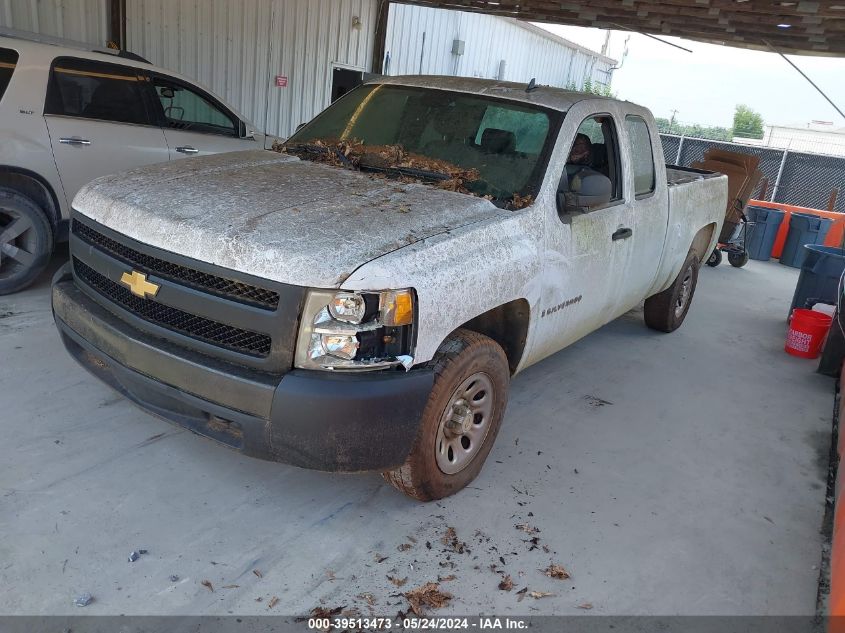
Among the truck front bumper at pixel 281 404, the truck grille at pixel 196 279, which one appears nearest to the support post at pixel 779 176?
the truck front bumper at pixel 281 404

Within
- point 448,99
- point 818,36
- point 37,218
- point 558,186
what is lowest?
point 37,218

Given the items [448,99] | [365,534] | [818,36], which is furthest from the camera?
[818,36]

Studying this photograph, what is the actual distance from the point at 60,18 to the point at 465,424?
25.0ft

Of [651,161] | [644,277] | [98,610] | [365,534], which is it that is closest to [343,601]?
[365,534]

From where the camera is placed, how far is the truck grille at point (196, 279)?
9.06 ft

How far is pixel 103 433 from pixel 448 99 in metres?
2.87

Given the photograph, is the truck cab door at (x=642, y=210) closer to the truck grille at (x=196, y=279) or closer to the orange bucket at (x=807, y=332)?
the orange bucket at (x=807, y=332)

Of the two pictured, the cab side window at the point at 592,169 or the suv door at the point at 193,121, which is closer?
the cab side window at the point at 592,169

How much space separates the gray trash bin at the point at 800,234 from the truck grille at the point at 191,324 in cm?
1128

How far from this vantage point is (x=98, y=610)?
258 centimetres

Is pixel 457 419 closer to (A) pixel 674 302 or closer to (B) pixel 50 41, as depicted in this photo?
(A) pixel 674 302

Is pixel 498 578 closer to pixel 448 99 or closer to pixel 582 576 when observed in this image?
pixel 582 576

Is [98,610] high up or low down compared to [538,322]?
down

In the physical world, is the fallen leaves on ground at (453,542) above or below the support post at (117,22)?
below
